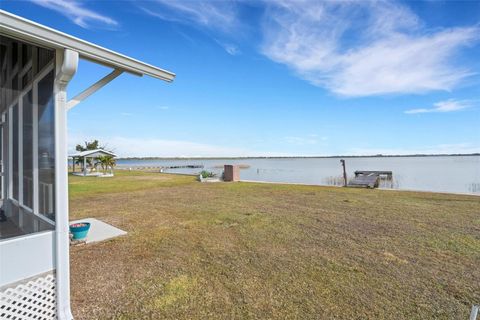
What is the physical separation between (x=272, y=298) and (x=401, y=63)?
1070cm

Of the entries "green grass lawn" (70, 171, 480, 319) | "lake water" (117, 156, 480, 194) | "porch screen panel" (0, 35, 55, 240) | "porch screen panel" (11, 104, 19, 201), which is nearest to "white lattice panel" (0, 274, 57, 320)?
"green grass lawn" (70, 171, 480, 319)

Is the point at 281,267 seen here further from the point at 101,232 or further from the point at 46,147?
the point at 101,232

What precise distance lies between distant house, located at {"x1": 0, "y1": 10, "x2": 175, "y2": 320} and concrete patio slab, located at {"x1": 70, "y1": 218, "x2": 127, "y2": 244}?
146 centimetres

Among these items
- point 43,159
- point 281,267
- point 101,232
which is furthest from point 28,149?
point 281,267

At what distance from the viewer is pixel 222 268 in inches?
131

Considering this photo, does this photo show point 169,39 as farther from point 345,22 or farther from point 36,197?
point 36,197

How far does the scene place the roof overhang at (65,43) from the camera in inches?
72.3

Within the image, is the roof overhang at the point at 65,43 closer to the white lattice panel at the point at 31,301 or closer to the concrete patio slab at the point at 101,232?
the white lattice panel at the point at 31,301

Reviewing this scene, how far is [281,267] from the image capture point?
3361 millimetres

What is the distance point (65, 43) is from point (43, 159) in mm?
1275

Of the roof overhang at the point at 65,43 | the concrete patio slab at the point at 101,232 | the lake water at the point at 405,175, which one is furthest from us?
the lake water at the point at 405,175

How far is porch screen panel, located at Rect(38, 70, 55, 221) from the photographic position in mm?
2381

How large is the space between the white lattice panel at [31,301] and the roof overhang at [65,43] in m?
2.13

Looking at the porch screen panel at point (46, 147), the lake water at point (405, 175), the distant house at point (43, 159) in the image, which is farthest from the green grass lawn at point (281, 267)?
the lake water at point (405, 175)
